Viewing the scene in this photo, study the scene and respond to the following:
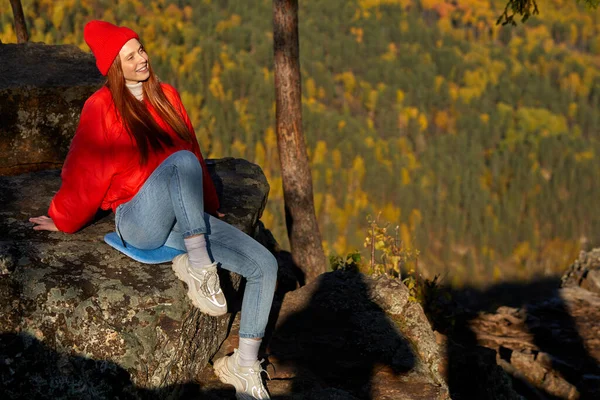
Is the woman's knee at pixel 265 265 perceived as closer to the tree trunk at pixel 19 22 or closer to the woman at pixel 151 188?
the woman at pixel 151 188

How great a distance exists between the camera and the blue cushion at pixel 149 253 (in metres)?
4.46

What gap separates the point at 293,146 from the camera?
28.3 feet

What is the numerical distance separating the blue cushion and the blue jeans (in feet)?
0.12

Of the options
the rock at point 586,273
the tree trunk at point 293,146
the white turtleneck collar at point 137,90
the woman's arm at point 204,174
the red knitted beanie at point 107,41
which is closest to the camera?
the red knitted beanie at point 107,41

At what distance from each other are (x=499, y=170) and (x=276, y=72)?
110 m

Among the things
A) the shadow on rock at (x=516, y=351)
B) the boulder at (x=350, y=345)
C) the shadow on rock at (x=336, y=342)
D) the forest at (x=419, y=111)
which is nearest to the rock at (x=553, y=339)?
the shadow on rock at (x=516, y=351)

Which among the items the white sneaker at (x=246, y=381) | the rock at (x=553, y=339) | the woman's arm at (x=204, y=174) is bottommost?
the rock at (x=553, y=339)

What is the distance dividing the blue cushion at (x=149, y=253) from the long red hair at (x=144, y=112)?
596 millimetres

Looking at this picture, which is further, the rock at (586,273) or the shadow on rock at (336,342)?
the rock at (586,273)

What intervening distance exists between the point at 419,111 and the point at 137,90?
125971 mm

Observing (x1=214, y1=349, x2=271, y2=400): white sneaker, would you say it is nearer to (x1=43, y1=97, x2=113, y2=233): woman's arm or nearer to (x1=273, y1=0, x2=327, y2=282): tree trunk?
(x1=43, y1=97, x2=113, y2=233): woman's arm

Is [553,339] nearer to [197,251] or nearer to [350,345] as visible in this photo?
[350,345]

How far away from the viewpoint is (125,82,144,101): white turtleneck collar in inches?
171

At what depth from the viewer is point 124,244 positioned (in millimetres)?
4500
